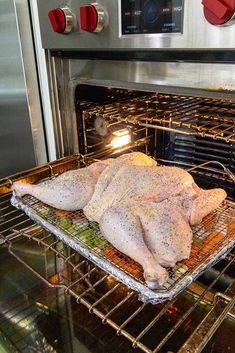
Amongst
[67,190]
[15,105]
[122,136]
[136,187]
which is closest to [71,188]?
[67,190]

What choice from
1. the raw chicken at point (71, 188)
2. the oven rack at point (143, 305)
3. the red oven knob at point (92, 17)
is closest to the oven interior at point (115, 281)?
the oven rack at point (143, 305)

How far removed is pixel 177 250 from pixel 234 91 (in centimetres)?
36

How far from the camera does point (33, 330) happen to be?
0.85 metres

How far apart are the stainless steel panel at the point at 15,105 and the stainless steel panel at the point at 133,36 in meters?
0.16

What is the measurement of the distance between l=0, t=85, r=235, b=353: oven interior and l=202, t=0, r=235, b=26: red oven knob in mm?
267

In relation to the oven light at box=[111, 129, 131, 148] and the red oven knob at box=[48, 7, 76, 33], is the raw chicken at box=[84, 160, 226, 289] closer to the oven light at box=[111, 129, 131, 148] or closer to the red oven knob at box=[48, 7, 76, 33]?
the oven light at box=[111, 129, 131, 148]

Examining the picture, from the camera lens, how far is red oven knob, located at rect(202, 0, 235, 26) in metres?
0.62

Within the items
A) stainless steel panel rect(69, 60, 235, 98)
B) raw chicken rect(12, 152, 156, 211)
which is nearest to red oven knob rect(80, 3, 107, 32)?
stainless steel panel rect(69, 60, 235, 98)

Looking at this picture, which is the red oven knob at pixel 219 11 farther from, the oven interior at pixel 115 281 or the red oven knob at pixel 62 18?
the red oven knob at pixel 62 18

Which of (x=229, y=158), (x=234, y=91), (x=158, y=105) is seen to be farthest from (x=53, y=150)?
(x=234, y=91)

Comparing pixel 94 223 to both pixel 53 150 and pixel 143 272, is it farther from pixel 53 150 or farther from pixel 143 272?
pixel 53 150

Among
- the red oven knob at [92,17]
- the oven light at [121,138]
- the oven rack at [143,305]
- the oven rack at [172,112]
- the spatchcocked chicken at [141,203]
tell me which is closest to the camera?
the oven rack at [143,305]

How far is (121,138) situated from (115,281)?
0.55m

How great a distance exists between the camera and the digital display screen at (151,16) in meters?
0.72
